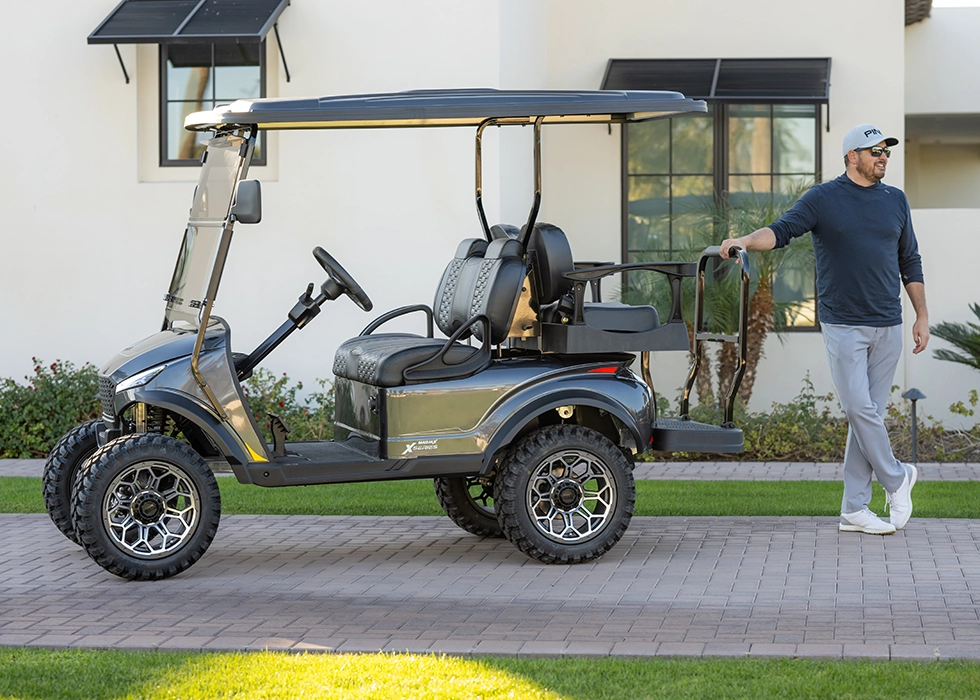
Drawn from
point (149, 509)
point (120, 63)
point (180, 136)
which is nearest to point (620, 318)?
point (149, 509)

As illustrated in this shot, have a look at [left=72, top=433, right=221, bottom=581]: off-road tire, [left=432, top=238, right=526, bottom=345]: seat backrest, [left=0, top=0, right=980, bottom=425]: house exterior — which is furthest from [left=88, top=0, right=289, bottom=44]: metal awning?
[left=72, top=433, right=221, bottom=581]: off-road tire

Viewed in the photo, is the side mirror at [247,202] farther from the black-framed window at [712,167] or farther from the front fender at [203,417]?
the black-framed window at [712,167]

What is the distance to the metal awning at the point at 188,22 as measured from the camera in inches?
411

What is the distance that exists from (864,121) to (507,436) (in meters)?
7.38

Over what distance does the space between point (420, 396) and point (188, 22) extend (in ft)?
18.0

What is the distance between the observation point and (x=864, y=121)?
12547 mm

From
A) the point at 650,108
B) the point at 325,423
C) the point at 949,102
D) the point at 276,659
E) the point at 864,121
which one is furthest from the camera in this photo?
the point at 949,102

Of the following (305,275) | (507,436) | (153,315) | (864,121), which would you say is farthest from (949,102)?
(507,436)

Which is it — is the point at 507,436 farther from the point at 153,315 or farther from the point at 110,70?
the point at 110,70

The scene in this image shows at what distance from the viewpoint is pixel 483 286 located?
666cm

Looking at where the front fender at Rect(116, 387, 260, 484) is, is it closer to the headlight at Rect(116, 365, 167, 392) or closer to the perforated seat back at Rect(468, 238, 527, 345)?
the headlight at Rect(116, 365, 167, 392)

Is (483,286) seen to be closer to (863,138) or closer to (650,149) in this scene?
(863,138)

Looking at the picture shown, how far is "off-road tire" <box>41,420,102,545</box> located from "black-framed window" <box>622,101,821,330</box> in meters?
6.97

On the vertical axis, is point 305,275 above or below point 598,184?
below
